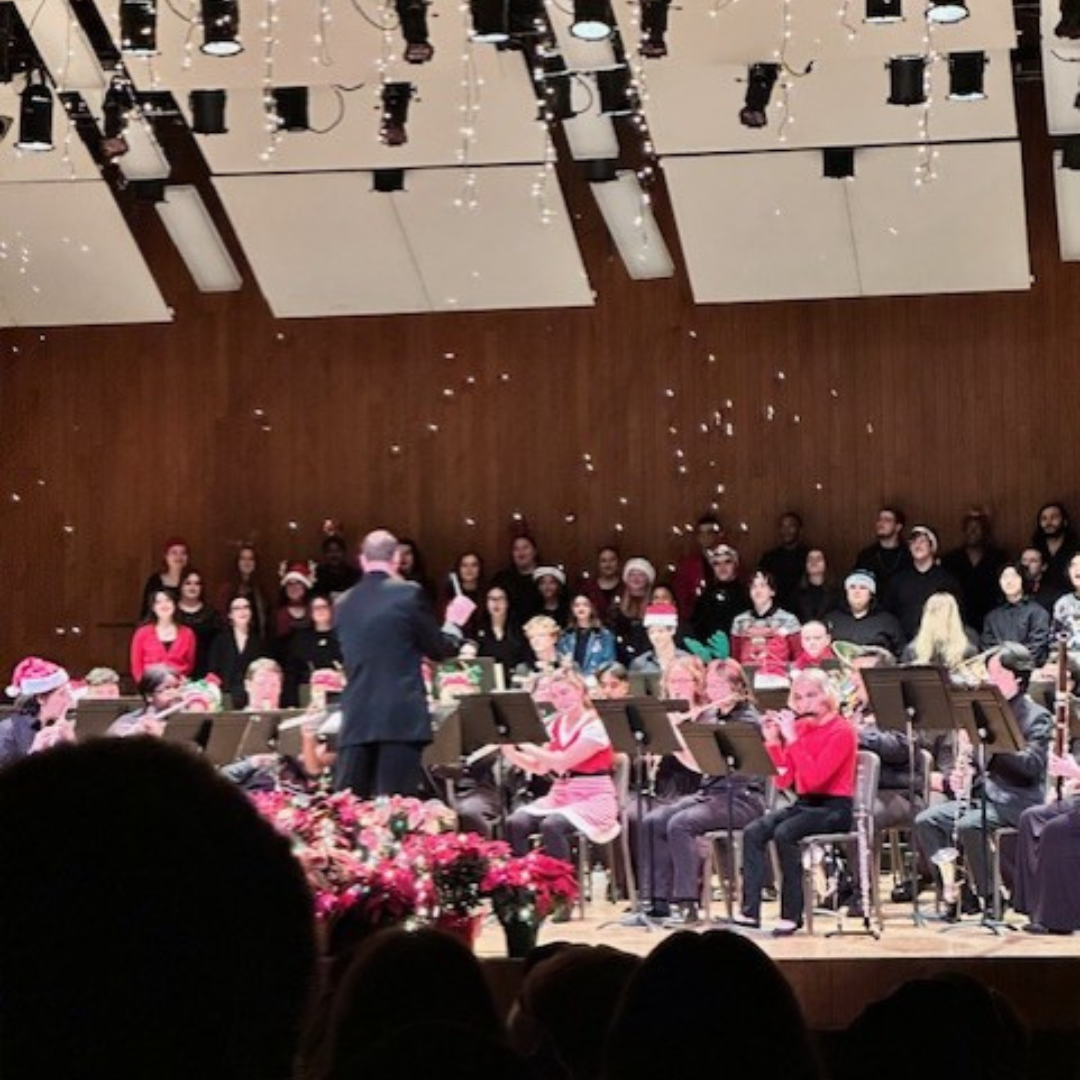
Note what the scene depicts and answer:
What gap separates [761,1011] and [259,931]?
0.72m

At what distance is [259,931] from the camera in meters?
0.97

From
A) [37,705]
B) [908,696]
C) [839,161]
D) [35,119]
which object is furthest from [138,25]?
[908,696]

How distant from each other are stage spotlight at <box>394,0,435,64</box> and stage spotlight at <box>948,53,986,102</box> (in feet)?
9.15

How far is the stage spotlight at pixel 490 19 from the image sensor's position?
400 inches

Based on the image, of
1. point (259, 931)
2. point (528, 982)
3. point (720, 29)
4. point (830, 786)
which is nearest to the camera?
point (259, 931)

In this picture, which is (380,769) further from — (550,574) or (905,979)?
(550,574)

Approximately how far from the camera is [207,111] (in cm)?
1202

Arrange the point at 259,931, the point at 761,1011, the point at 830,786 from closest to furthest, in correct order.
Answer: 1. the point at 259,931
2. the point at 761,1011
3. the point at 830,786

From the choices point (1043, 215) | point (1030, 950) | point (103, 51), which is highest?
point (103, 51)

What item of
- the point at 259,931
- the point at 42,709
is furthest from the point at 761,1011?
the point at 42,709

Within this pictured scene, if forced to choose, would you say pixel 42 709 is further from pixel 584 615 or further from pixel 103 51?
pixel 103 51

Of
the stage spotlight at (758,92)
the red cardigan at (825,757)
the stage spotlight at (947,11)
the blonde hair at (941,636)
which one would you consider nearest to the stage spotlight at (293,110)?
the stage spotlight at (758,92)

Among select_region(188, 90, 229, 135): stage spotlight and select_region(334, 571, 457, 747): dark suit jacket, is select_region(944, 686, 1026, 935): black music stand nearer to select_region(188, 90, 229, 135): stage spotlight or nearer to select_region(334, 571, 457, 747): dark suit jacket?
select_region(334, 571, 457, 747): dark suit jacket

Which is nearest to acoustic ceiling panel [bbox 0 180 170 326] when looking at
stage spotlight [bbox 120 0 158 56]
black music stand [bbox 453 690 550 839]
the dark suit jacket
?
stage spotlight [bbox 120 0 158 56]
